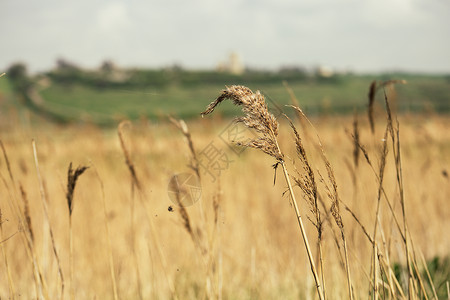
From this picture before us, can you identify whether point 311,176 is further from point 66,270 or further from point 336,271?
point 66,270

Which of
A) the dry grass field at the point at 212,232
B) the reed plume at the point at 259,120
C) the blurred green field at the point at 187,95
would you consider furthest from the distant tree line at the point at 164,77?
the reed plume at the point at 259,120

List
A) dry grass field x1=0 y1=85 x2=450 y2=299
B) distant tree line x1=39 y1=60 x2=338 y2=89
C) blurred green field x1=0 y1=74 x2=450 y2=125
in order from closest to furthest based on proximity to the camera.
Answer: dry grass field x1=0 y1=85 x2=450 y2=299 → blurred green field x1=0 y1=74 x2=450 y2=125 → distant tree line x1=39 y1=60 x2=338 y2=89

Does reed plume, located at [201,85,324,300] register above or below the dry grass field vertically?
above

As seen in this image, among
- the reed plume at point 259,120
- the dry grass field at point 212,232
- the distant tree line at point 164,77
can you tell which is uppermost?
the distant tree line at point 164,77

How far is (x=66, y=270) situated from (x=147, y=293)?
891mm

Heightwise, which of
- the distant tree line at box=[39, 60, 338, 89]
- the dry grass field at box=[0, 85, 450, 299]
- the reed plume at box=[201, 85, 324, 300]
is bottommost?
the dry grass field at box=[0, 85, 450, 299]

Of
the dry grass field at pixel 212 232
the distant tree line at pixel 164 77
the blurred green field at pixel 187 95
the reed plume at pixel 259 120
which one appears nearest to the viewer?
the reed plume at pixel 259 120

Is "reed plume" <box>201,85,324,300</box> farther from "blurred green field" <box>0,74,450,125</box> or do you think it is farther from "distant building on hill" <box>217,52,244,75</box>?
"distant building on hill" <box>217,52,244,75</box>

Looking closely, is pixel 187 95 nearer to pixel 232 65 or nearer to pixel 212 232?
pixel 232 65

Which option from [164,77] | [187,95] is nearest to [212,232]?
[187,95]

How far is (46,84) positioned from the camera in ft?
226

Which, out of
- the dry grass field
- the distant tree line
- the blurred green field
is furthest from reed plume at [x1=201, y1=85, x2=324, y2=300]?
the distant tree line

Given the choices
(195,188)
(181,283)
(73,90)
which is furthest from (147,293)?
(73,90)

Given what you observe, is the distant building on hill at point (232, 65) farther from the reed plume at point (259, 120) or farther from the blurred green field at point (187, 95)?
the reed plume at point (259, 120)
